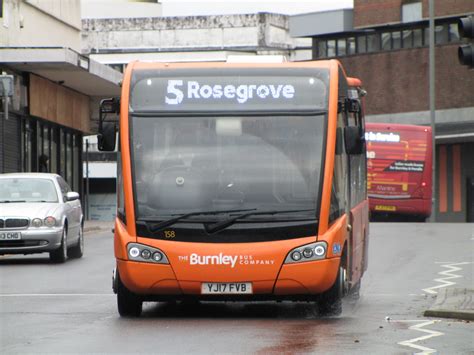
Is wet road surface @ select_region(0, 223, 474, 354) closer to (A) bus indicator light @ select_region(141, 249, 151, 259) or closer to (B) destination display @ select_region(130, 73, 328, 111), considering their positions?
(A) bus indicator light @ select_region(141, 249, 151, 259)

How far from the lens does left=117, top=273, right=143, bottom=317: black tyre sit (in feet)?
49.1

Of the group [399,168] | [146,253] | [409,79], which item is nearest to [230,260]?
[146,253]

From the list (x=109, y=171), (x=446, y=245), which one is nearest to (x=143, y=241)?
(x=446, y=245)

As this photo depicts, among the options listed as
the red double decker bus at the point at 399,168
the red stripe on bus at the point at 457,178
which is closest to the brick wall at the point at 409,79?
the red stripe on bus at the point at 457,178

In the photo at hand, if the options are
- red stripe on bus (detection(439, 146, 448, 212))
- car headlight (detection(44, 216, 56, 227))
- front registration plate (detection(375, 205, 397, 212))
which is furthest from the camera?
red stripe on bus (detection(439, 146, 448, 212))

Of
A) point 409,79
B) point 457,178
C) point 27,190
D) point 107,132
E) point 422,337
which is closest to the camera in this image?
point 422,337

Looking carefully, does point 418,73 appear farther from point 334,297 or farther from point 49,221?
point 334,297

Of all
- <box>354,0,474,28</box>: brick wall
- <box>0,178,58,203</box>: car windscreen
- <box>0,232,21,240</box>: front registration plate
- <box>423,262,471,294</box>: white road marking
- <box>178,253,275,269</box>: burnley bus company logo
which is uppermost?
<box>354,0,474,28</box>: brick wall

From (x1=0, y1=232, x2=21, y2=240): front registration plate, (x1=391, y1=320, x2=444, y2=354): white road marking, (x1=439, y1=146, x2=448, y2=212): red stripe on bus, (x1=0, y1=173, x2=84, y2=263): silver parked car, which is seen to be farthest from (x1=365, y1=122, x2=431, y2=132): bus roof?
(x1=391, y1=320, x2=444, y2=354): white road marking

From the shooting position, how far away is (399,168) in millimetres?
50531

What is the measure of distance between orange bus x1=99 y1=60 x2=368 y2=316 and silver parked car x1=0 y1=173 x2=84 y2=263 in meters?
9.62

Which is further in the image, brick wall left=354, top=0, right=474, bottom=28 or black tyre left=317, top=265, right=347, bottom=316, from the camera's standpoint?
brick wall left=354, top=0, right=474, bottom=28

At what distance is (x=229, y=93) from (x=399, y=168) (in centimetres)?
3548

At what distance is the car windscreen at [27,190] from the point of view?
25.8 metres
